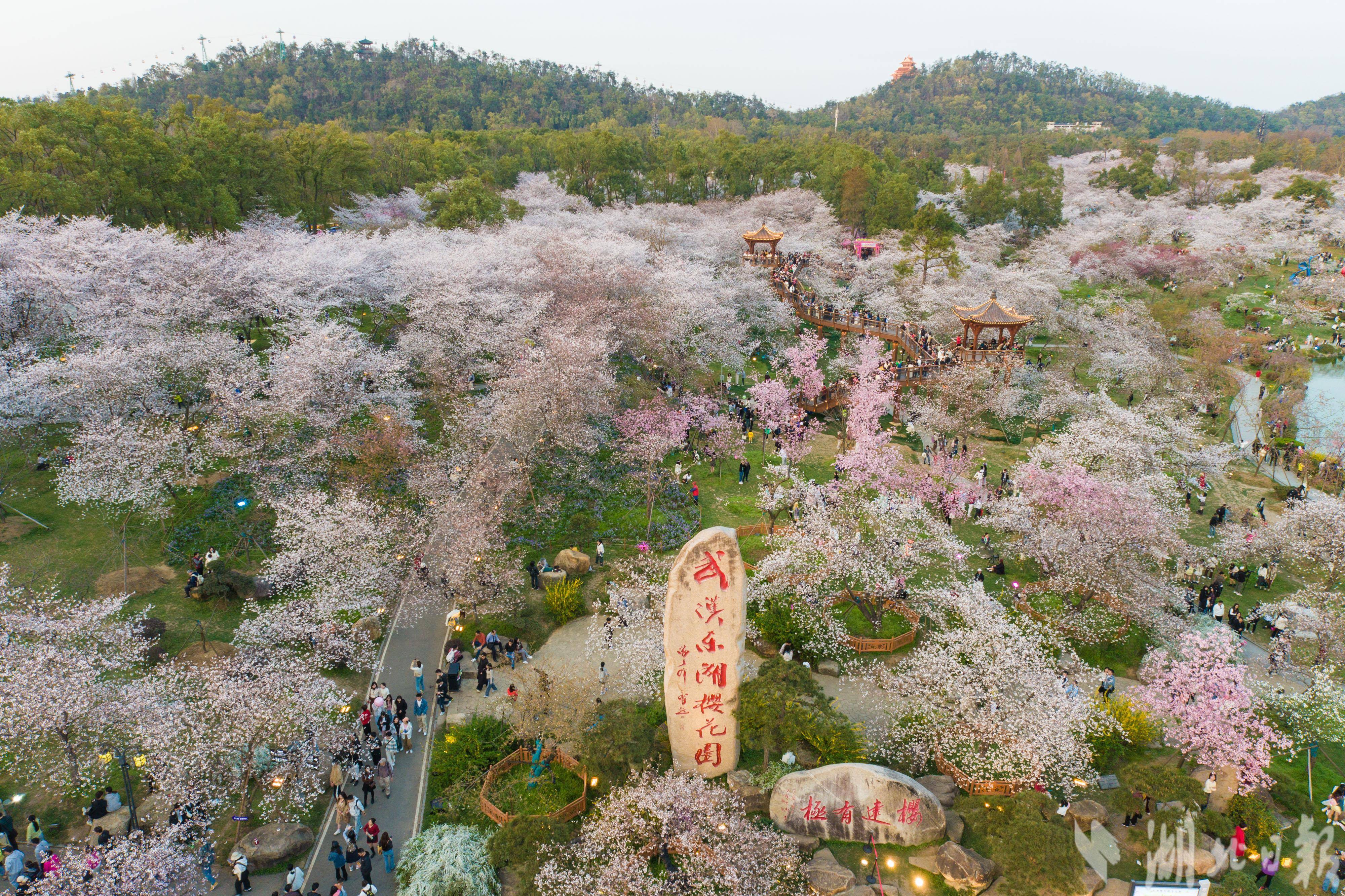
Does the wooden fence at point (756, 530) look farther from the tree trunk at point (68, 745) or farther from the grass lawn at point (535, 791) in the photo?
the tree trunk at point (68, 745)

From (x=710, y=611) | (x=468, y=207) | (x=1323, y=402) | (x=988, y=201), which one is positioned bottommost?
(x=1323, y=402)

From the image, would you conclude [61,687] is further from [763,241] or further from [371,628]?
[763,241]

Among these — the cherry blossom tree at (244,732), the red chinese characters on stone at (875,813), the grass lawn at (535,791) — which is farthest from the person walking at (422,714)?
the red chinese characters on stone at (875,813)

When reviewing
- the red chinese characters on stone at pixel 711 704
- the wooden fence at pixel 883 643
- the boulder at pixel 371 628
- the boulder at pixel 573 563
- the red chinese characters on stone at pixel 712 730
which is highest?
the red chinese characters on stone at pixel 711 704

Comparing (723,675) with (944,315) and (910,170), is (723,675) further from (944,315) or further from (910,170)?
(910,170)

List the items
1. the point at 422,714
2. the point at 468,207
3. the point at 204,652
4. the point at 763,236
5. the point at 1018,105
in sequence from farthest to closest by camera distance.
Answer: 1. the point at 1018,105
2. the point at 763,236
3. the point at 468,207
4. the point at 204,652
5. the point at 422,714

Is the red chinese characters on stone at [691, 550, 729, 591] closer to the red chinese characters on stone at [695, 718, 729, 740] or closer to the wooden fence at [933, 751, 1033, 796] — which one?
the red chinese characters on stone at [695, 718, 729, 740]

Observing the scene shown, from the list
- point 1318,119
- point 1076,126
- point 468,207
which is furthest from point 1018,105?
point 468,207

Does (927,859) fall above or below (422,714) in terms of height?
below
